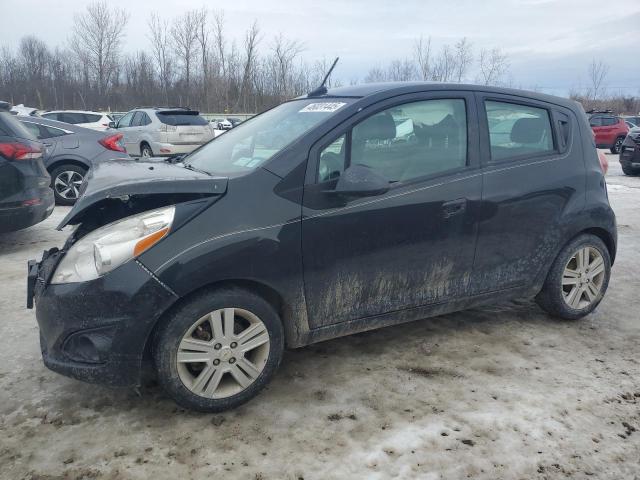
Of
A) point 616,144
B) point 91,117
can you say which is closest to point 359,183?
point 91,117

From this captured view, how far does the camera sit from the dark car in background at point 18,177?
17.9ft

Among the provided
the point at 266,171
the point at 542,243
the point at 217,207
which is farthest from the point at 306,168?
the point at 542,243

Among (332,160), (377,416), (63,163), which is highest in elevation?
(332,160)

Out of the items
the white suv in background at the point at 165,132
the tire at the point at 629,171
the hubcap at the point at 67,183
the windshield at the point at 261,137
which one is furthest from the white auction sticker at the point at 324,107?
the tire at the point at 629,171

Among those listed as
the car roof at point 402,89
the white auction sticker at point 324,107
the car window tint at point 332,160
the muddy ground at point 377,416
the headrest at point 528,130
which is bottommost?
the muddy ground at point 377,416

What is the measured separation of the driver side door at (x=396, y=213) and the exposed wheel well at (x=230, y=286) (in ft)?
0.54

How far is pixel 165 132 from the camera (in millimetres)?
13633

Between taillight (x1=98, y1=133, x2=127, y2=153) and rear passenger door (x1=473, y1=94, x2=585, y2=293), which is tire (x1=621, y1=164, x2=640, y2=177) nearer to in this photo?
rear passenger door (x1=473, y1=94, x2=585, y2=293)

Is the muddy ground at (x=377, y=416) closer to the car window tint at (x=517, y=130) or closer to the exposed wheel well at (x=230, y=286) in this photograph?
the exposed wheel well at (x=230, y=286)

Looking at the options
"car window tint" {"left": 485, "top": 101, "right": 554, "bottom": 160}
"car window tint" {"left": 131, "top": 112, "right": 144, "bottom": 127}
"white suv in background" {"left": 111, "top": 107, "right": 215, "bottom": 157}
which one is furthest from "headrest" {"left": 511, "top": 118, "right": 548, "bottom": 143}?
"car window tint" {"left": 131, "top": 112, "right": 144, "bottom": 127}

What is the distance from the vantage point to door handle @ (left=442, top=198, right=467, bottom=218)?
320 centimetres

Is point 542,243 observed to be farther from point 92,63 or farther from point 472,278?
point 92,63

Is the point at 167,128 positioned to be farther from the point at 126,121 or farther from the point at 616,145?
the point at 616,145

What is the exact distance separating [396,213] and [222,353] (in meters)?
1.22
